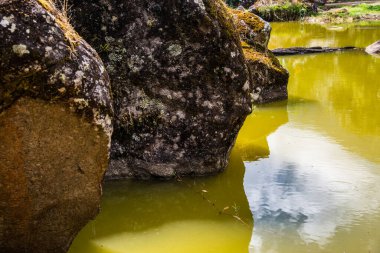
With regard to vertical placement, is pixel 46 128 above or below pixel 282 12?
above

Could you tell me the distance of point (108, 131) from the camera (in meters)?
4.72

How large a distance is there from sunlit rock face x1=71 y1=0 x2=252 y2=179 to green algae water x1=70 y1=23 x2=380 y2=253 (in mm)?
488

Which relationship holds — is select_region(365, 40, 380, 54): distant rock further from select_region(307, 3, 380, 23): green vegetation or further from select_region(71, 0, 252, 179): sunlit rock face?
select_region(307, 3, 380, 23): green vegetation

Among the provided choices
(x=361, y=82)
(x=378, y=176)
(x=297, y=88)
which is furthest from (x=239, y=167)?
(x=361, y=82)

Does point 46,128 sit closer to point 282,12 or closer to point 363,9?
point 282,12

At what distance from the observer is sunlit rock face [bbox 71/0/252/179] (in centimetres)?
687

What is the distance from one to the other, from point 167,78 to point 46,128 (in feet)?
9.57

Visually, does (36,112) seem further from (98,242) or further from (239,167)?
(239,167)

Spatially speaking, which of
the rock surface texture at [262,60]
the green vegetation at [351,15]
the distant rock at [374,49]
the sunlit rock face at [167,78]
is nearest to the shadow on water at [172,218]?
the sunlit rock face at [167,78]

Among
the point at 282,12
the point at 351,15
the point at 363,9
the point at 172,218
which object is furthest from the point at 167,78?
the point at 363,9

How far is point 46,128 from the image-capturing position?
4.38m

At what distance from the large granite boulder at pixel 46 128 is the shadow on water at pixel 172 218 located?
2.48 ft

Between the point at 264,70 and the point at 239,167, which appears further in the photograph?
the point at 264,70

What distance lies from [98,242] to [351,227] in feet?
9.94
